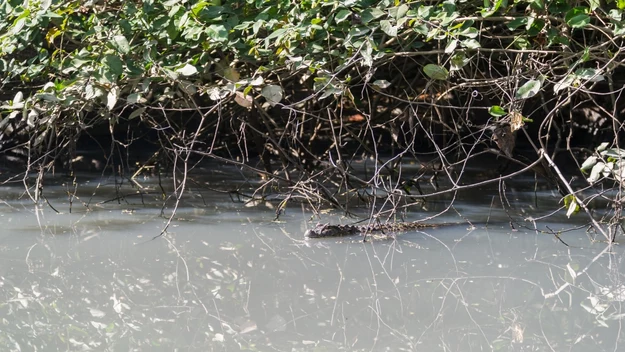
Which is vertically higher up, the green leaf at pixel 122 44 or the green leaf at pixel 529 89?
the green leaf at pixel 122 44

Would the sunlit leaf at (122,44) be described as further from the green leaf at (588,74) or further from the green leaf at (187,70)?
the green leaf at (588,74)

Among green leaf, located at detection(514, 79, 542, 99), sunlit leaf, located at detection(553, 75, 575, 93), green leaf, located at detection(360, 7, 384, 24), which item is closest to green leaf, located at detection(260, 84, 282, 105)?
green leaf, located at detection(360, 7, 384, 24)

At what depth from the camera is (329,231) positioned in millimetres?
3346

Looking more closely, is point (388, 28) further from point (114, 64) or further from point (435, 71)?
point (114, 64)

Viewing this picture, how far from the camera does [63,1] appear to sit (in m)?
3.62

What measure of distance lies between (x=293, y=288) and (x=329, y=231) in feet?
2.21

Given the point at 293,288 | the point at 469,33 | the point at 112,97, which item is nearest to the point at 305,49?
the point at 469,33

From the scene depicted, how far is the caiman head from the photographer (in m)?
3.34

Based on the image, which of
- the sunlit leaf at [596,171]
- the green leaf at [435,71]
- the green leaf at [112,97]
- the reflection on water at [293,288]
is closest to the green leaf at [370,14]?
the green leaf at [435,71]

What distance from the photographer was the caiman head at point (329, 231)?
3338mm

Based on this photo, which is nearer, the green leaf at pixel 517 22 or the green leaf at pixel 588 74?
the green leaf at pixel 588 74

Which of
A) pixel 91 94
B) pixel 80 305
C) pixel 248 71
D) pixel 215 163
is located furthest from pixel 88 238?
pixel 215 163

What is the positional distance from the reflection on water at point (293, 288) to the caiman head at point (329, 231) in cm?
5

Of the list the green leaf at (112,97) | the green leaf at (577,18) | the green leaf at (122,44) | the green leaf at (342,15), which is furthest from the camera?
the green leaf at (112,97)
